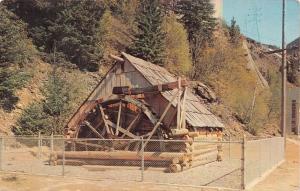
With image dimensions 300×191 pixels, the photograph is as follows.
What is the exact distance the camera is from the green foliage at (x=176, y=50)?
2240 inches

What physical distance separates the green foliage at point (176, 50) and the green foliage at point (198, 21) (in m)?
4.96

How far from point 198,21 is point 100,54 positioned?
25.5 m

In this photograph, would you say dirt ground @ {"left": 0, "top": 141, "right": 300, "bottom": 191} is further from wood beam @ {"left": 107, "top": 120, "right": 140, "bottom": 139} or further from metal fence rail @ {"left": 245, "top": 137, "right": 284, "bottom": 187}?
wood beam @ {"left": 107, "top": 120, "right": 140, "bottom": 139}

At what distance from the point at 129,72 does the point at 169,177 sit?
7063 mm

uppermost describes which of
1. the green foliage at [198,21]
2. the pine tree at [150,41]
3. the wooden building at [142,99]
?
the green foliage at [198,21]

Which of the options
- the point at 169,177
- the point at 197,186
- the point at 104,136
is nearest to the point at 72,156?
the point at 104,136

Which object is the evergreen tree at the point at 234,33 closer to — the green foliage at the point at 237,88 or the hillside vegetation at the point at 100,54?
the hillside vegetation at the point at 100,54

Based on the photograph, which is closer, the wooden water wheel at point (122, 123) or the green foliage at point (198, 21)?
the wooden water wheel at point (122, 123)

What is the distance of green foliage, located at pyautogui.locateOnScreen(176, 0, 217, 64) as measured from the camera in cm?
6575

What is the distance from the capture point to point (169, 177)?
1680 centimetres

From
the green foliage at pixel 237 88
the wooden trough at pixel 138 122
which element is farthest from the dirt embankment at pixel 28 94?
the green foliage at pixel 237 88

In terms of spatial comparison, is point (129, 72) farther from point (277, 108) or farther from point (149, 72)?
point (277, 108)

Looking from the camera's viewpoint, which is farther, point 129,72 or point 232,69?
point 232,69

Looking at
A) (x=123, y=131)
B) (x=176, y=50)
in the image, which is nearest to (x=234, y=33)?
(x=176, y=50)
